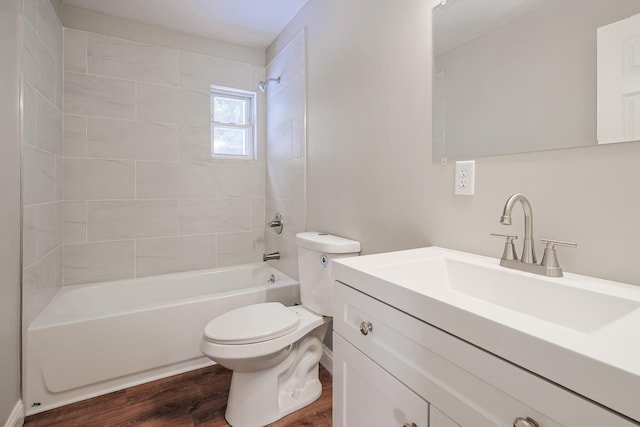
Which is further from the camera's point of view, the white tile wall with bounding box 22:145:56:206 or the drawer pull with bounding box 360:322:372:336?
the white tile wall with bounding box 22:145:56:206

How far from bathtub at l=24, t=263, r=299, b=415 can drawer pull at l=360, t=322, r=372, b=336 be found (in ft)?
4.40

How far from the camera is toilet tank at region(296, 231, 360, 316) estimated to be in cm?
160

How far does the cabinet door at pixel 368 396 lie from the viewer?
733 millimetres

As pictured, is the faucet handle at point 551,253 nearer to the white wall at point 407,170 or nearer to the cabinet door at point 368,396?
the white wall at point 407,170

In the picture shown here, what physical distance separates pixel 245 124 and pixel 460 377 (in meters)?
2.69

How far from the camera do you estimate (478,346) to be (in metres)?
0.58

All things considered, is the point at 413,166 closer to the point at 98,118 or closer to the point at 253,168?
the point at 253,168

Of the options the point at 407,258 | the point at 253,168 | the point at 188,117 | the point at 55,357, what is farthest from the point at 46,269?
the point at 407,258

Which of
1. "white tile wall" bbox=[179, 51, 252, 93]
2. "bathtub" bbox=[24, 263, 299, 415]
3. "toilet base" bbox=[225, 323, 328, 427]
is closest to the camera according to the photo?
"toilet base" bbox=[225, 323, 328, 427]

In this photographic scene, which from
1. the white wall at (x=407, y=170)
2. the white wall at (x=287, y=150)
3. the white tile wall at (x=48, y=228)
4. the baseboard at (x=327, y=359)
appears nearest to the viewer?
the white wall at (x=407, y=170)

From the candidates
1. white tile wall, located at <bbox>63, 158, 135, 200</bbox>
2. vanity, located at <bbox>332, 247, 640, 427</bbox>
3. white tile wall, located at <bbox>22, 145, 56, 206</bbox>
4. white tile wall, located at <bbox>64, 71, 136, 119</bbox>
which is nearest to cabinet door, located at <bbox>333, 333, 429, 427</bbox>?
vanity, located at <bbox>332, 247, 640, 427</bbox>

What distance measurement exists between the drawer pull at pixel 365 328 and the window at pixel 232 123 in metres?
2.21

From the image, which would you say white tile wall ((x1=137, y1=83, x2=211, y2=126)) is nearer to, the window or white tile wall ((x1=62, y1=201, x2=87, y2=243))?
the window

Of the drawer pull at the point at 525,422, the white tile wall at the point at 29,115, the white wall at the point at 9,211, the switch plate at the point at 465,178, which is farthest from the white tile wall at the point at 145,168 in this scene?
the drawer pull at the point at 525,422
